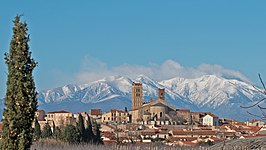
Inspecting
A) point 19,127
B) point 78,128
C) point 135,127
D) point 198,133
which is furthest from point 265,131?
point 135,127

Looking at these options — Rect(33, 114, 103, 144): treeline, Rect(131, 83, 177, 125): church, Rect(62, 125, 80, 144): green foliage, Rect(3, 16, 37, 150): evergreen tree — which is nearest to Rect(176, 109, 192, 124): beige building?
Rect(131, 83, 177, 125): church

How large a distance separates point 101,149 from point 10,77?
1529 cm

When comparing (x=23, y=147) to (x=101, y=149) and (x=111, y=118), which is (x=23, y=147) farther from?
(x=111, y=118)

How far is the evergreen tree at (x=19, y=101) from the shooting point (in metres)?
8.14

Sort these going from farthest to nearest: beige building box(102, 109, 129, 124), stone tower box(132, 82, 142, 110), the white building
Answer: stone tower box(132, 82, 142, 110) < beige building box(102, 109, 129, 124) < the white building

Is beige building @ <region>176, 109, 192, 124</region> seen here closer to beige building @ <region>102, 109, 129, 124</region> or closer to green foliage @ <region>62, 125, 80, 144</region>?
beige building @ <region>102, 109, 129, 124</region>

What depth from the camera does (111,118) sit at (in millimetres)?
111188

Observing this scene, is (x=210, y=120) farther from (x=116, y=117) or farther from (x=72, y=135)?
(x=72, y=135)

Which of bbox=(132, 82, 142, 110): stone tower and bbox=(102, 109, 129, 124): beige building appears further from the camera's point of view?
bbox=(132, 82, 142, 110): stone tower

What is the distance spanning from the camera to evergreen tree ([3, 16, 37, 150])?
8.14 metres

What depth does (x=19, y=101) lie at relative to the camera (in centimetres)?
813

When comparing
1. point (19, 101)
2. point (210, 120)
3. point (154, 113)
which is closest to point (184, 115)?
point (154, 113)

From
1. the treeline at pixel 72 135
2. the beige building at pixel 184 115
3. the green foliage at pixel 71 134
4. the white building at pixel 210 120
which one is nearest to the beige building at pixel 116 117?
the beige building at pixel 184 115

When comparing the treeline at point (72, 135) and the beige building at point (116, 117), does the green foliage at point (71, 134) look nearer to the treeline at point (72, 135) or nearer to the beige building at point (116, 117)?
the treeline at point (72, 135)
